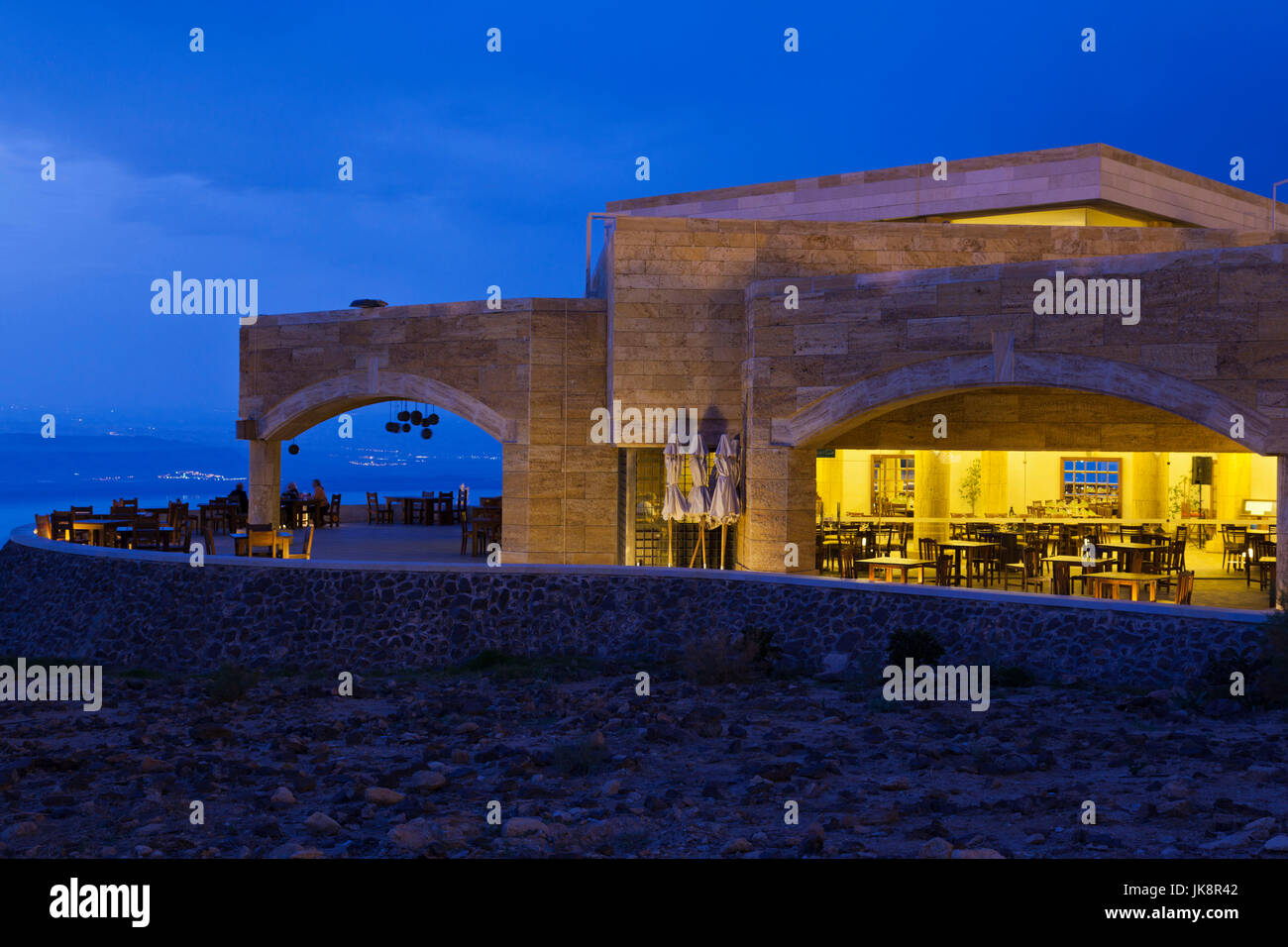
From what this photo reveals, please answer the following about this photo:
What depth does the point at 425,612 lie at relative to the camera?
14.9 metres

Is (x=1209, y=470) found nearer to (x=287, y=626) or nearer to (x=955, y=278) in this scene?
(x=955, y=278)

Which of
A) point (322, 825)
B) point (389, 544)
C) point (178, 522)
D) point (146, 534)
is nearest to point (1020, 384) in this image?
point (322, 825)

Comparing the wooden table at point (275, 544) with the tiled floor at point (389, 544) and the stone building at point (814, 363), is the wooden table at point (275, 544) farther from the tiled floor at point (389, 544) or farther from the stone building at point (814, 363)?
the stone building at point (814, 363)

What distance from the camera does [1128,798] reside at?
740cm

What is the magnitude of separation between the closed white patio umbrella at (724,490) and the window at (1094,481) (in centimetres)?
1045

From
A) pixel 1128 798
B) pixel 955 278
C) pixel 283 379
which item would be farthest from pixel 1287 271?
pixel 283 379

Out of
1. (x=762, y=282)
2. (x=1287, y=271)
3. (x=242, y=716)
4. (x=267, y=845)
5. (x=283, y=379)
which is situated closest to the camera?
(x=267, y=845)

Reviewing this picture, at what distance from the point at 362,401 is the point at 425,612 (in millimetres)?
6170

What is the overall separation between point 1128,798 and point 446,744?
5470mm

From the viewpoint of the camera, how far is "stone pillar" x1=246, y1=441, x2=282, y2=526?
2083 centimetres

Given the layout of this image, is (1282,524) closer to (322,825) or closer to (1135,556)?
(1135,556)

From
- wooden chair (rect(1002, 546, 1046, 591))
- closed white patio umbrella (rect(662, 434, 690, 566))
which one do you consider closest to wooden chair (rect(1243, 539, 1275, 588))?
wooden chair (rect(1002, 546, 1046, 591))

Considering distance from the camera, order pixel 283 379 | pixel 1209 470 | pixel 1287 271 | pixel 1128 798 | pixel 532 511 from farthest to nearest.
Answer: pixel 1209 470 → pixel 283 379 → pixel 532 511 → pixel 1287 271 → pixel 1128 798

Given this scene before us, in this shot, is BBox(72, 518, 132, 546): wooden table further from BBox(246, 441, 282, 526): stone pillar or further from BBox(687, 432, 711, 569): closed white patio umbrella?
BBox(687, 432, 711, 569): closed white patio umbrella
